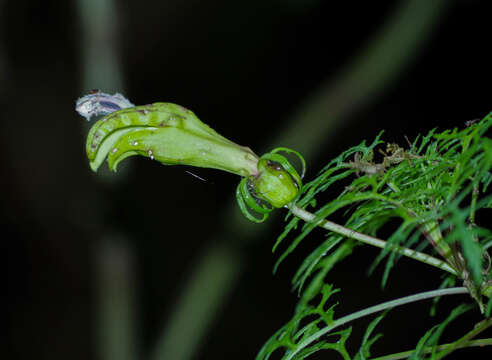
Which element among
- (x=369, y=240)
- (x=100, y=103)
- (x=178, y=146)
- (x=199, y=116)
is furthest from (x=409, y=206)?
(x=199, y=116)

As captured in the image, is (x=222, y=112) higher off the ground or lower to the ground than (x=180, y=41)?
lower

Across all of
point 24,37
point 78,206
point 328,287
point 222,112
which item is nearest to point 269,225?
point 222,112

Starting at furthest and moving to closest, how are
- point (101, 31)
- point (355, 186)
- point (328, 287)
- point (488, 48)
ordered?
1. point (488, 48)
2. point (101, 31)
3. point (328, 287)
4. point (355, 186)

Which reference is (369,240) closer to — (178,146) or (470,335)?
(470,335)

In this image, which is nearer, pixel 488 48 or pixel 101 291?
pixel 101 291

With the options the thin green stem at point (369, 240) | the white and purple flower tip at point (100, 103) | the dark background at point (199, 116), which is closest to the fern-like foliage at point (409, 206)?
the thin green stem at point (369, 240)

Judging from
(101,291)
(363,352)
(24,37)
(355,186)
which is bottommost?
(363,352)

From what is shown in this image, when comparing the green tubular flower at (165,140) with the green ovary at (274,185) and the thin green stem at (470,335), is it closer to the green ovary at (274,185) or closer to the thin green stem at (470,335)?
the green ovary at (274,185)

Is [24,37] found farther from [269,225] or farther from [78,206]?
[269,225]
